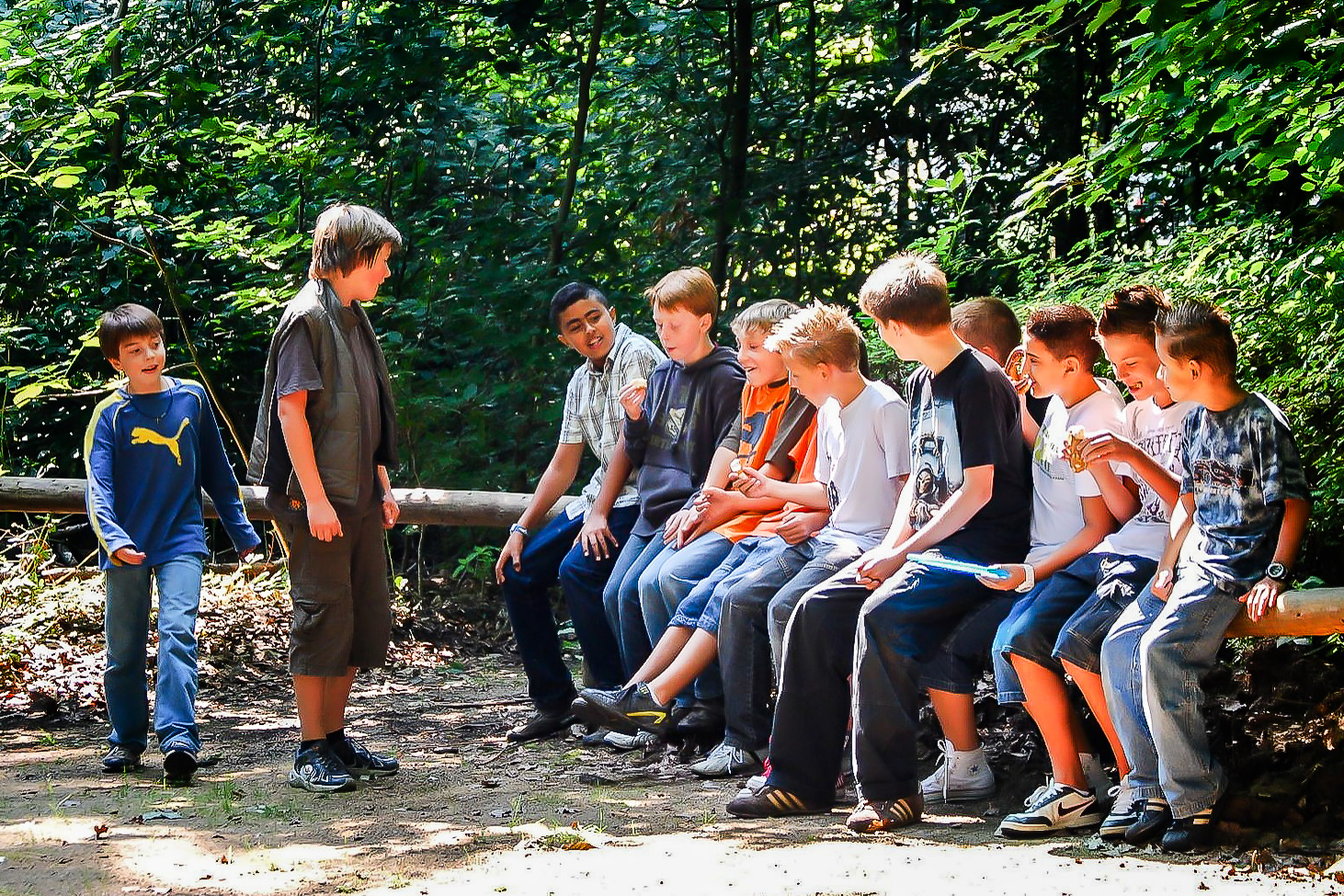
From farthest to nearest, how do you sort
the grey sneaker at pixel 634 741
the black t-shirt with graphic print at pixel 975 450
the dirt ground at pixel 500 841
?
the grey sneaker at pixel 634 741 < the black t-shirt with graphic print at pixel 975 450 < the dirt ground at pixel 500 841

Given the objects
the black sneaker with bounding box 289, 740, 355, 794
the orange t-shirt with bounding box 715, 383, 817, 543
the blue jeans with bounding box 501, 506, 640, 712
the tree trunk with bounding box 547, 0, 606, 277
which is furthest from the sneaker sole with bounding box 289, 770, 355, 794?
the tree trunk with bounding box 547, 0, 606, 277

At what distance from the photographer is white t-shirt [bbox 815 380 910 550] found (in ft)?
14.7

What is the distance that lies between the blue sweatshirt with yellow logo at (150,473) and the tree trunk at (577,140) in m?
3.59

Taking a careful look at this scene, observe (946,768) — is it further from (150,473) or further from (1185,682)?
(150,473)

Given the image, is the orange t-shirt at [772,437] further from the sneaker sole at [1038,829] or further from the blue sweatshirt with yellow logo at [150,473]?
the blue sweatshirt with yellow logo at [150,473]

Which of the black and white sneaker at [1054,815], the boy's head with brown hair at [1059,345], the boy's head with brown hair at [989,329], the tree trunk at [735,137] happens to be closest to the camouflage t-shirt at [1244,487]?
the boy's head with brown hair at [1059,345]

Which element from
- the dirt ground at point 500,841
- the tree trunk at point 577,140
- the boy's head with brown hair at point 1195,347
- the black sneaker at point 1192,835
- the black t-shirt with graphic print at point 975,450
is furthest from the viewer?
the tree trunk at point 577,140

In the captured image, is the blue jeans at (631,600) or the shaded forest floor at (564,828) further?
the blue jeans at (631,600)

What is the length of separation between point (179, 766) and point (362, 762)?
630 millimetres

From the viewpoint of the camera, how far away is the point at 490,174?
8.92 meters

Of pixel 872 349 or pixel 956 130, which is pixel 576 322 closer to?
pixel 872 349

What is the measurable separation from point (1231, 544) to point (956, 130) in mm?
5965

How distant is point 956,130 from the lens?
9.04 m

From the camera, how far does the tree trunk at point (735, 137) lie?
29.0 feet
